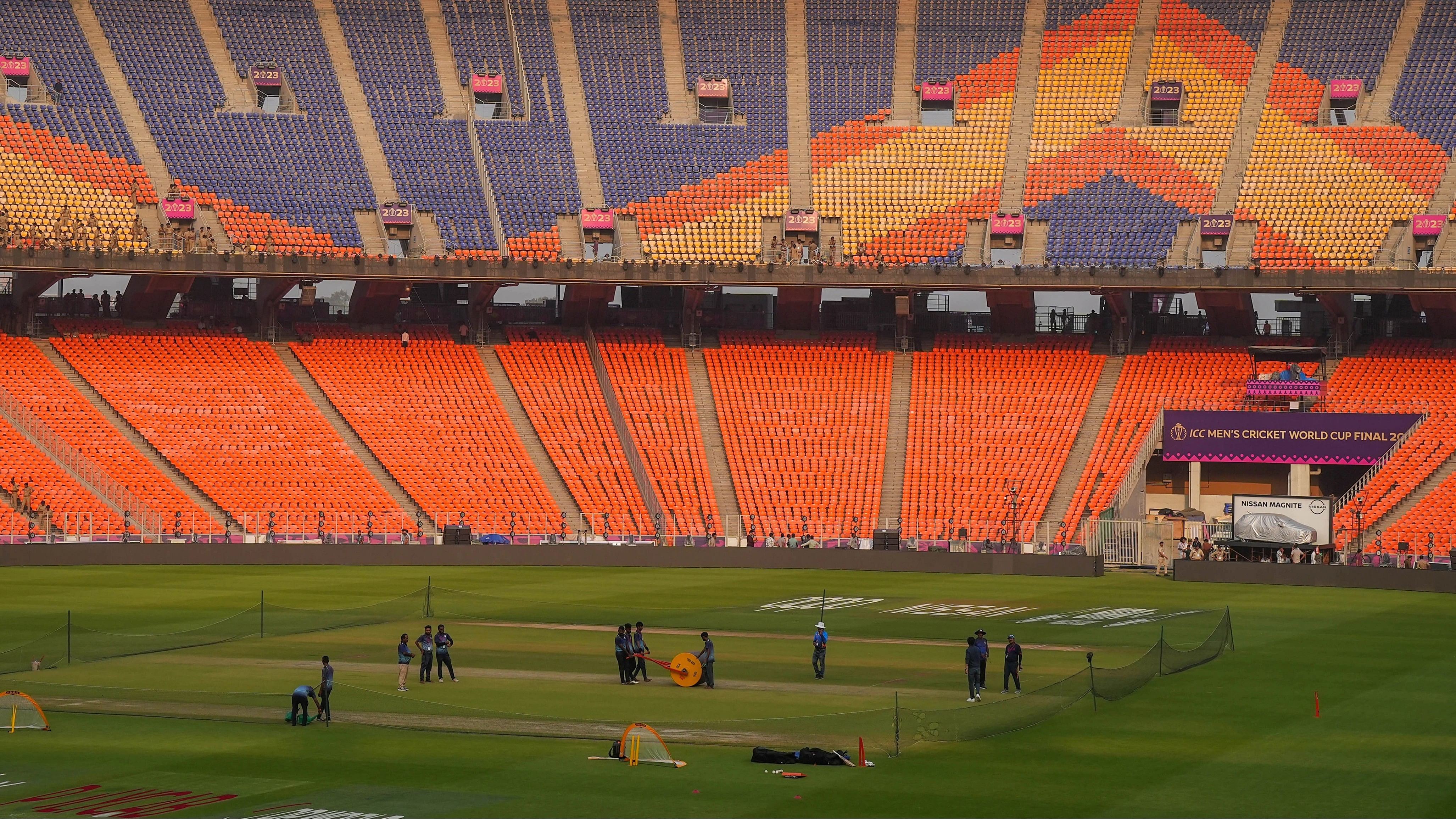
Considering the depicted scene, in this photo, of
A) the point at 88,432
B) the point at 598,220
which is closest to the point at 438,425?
the point at 598,220

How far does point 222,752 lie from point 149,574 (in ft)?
109


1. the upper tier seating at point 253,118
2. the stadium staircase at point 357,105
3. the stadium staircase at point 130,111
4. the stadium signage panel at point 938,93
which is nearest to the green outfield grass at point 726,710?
the stadium staircase at point 130,111

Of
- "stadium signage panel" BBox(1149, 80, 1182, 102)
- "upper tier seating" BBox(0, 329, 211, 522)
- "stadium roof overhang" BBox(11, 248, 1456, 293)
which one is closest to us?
"upper tier seating" BBox(0, 329, 211, 522)

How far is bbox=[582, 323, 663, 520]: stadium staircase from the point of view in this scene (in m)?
67.5

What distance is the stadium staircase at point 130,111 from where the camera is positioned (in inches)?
2913

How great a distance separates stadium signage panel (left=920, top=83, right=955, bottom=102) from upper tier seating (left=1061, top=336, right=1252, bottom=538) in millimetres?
15497

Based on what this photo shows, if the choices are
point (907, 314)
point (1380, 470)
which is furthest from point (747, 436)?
point (1380, 470)

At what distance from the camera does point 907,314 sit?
7669 centimetres

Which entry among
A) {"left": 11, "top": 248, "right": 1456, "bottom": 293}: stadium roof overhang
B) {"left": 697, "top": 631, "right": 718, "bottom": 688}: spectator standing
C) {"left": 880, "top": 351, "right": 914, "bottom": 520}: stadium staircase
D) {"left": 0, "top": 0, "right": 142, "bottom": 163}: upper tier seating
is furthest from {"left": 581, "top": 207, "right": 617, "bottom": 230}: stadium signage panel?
{"left": 697, "top": 631, "right": 718, "bottom": 688}: spectator standing

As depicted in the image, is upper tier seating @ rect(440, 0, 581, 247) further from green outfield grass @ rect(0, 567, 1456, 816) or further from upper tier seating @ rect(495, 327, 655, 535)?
green outfield grass @ rect(0, 567, 1456, 816)

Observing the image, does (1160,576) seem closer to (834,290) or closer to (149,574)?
(834,290)

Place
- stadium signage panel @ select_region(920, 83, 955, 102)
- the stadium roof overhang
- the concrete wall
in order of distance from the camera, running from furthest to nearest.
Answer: stadium signage panel @ select_region(920, 83, 955, 102)
the stadium roof overhang
the concrete wall

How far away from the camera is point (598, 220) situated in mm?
76188

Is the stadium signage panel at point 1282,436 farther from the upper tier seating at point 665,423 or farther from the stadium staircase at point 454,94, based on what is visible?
the stadium staircase at point 454,94
